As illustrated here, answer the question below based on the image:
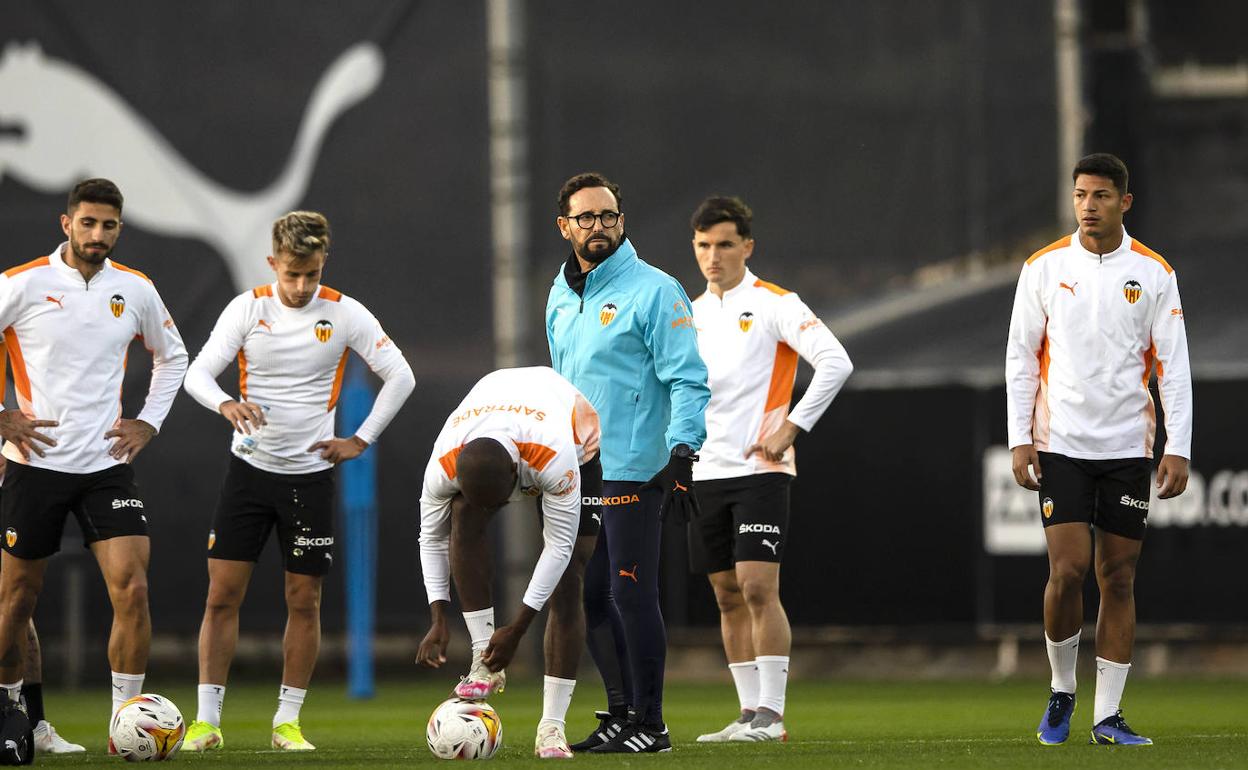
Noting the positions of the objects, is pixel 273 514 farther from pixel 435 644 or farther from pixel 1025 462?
pixel 1025 462

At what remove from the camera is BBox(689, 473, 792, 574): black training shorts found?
7961 millimetres

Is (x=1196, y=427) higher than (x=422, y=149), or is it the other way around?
(x=422, y=149)

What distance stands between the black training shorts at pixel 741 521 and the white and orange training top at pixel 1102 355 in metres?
1.22

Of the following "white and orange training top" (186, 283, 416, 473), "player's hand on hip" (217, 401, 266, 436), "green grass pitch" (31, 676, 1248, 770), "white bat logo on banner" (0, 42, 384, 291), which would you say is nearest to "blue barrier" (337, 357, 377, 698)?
"green grass pitch" (31, 676, 1248, 770)

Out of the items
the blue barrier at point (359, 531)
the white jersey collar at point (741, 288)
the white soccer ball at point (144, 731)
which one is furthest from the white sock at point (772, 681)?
the blue barrier at point (359, 531)

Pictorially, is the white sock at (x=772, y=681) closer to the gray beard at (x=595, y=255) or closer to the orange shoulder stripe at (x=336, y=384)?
the gray beard at (x=595, y=255)

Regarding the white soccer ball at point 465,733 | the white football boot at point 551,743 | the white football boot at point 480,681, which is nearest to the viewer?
the white football boot at point 480,681

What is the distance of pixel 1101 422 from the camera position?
7.06m

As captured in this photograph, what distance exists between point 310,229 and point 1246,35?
8.64 metres

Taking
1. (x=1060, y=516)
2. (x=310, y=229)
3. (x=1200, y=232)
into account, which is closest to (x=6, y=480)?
(x=310, y=229)

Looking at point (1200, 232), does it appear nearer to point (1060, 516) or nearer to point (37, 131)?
point (1060, 516)

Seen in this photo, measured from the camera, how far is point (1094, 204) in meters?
7.09

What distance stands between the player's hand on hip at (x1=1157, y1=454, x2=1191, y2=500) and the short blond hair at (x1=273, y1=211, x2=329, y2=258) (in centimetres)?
332

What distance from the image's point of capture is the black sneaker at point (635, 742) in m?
6.77
